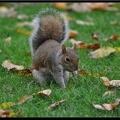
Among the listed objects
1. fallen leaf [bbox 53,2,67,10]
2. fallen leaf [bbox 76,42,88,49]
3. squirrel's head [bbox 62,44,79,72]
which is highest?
squirrel's head [bbox 62,44,79,72]

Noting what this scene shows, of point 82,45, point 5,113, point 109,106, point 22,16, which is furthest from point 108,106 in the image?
point 22,16

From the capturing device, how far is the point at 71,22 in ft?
22.9

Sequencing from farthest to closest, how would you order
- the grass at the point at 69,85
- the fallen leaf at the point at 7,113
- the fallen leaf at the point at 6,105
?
the fallen leaf at the point at 6,105 < the grass at the point at 69,85 < the fallen leaf at the point at 7,113

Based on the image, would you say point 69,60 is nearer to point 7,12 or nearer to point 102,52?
point 102,52

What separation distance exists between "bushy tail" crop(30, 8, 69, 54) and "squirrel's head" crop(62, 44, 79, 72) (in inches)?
21.8

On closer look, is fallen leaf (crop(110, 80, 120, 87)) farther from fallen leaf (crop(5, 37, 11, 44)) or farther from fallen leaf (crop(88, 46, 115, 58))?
fallen leaf (crop(5, 37, 11, 44))

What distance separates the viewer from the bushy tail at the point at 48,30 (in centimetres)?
475

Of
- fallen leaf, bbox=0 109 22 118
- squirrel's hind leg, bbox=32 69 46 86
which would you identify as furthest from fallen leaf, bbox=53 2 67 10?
fallen leaf, bbox=0 109 22 118

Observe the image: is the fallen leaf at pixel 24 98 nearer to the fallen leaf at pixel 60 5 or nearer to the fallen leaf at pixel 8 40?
the fallen leaf at pixel 8 40

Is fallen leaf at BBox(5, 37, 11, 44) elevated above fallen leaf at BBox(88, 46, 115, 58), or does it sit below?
below

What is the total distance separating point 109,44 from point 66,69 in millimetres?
1620

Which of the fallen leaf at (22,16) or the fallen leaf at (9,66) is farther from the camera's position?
the fallen leaf at (22,16)

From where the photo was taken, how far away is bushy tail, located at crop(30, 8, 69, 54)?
15.6 feet

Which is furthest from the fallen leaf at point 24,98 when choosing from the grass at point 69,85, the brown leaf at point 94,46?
the brown leaf at point 94,46
